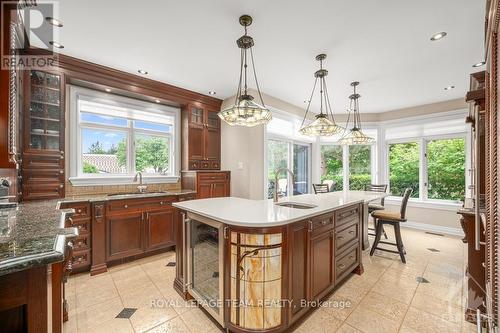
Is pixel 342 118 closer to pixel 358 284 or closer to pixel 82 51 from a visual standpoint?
pixel 358 284

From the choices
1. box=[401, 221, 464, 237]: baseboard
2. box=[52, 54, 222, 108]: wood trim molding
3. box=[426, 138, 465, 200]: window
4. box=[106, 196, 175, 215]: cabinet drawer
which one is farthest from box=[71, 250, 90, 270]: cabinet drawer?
box=[426, 138, 465, 200]: window

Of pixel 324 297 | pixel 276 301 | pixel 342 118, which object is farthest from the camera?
pixel 342 118

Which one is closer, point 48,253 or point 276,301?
point 48,253

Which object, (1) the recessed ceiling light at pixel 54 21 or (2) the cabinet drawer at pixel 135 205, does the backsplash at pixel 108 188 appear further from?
(1) the recessed ceiling light at pixel 54 21

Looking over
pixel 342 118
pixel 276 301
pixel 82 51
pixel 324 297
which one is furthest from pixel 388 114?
pixel 82 51

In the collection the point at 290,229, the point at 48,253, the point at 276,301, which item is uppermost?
the point at 48,253

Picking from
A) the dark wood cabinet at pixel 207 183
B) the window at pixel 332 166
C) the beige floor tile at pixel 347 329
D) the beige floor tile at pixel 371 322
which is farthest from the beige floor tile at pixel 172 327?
the window at pixel 332 166

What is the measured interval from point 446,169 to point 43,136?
23.7 feet

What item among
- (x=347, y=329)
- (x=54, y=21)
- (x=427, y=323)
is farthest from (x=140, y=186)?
(x=427, y=323)

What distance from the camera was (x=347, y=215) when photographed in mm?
2438

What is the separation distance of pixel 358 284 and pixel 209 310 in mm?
1744

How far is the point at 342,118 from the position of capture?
5.86 metres

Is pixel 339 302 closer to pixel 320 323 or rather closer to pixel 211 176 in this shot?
pixel 320 323

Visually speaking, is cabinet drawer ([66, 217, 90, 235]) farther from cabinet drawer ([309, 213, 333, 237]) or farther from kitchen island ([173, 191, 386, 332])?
cabinet drawer ([309, 213, 333, 237])
